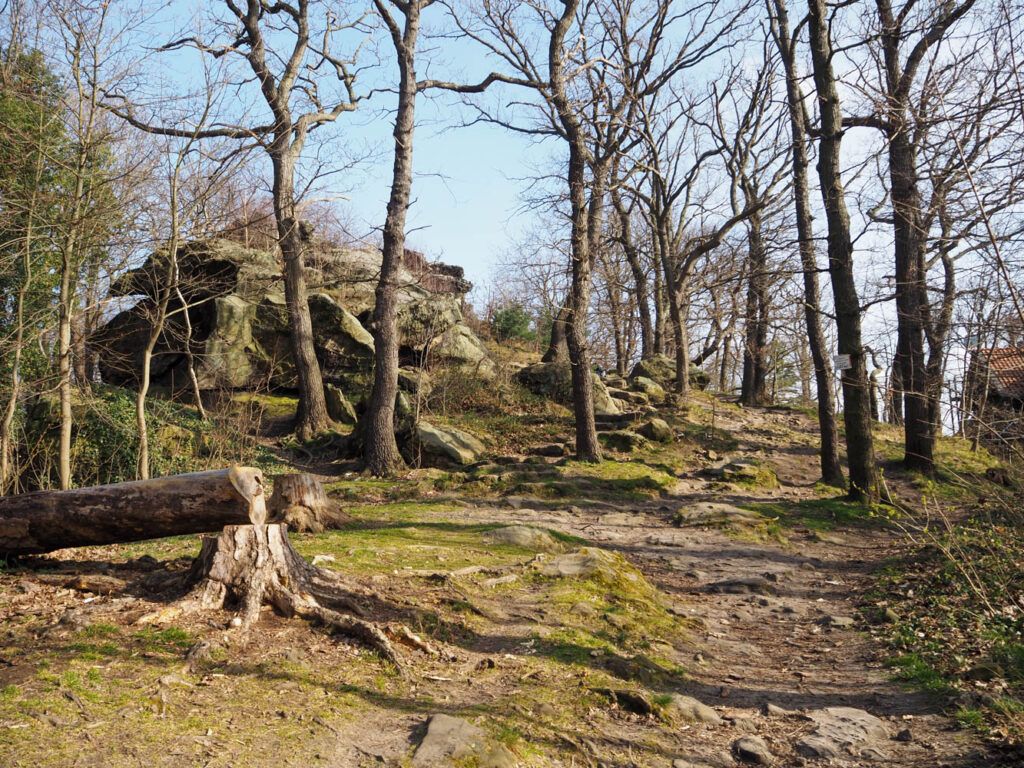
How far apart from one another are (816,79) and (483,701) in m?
12.4

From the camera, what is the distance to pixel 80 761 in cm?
346

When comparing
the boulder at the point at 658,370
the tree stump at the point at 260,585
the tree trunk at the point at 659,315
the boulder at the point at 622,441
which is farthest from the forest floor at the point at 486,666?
the tree trunk at the point at 659,315

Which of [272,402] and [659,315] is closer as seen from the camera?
[272,402]

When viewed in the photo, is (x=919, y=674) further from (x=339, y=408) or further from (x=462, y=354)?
(x=462, y=354)

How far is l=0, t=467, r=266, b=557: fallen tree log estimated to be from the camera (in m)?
5.86

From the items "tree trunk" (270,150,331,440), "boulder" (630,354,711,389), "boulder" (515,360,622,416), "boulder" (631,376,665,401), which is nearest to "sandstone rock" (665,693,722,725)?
"tree trunk" (270,150,331,440)

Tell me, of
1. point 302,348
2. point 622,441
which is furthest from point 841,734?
point 302,348

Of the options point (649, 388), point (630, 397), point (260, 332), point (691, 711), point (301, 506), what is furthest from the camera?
point (649, 388)

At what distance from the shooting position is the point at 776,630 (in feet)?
24.2

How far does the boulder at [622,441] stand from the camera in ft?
56.7

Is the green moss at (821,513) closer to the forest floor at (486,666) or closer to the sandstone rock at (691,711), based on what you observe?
the forest floor at (486,666)

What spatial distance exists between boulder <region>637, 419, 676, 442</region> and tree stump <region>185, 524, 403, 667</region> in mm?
13117

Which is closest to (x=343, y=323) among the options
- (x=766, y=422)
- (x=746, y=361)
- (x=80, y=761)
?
(x=766, y=422)

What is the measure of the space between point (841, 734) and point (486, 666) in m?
2.27
